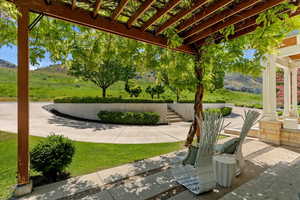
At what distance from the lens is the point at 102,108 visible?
1003 centimetres

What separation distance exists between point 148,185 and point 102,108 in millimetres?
8108

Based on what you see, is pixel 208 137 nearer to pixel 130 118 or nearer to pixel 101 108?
pixel 130 118

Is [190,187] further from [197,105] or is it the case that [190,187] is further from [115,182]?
[197,105]

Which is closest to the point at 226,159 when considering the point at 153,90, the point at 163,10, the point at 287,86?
the point at 163,10

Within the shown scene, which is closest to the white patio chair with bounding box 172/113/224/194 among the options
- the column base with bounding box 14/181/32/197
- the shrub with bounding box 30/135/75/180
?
the shrub with bounding box 30/135/75/180

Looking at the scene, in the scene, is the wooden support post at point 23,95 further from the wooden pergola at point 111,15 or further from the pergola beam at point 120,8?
the pergola beam at point 120,8

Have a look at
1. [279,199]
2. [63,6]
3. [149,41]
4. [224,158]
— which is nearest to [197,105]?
[224,158]

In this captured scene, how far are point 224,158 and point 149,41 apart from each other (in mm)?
2961

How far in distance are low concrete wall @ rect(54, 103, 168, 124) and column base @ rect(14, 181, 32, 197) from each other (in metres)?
7.70

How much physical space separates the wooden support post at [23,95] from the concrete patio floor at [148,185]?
0.53m

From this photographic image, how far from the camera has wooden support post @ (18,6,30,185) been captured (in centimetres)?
227

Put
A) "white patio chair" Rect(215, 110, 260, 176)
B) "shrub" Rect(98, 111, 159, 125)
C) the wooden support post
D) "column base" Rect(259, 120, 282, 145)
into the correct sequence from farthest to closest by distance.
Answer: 1. "shrub" Rect(98, 111, 159, 125)
2. "column base" Rect(259, 120, 282, 145)
3. "white patio chair" Rect(215, 110, 260, 176)
4. the wooden support post

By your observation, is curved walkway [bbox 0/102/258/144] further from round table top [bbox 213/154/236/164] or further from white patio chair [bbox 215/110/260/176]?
round table top [bbox 213/154/236/164]

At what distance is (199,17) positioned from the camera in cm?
280
